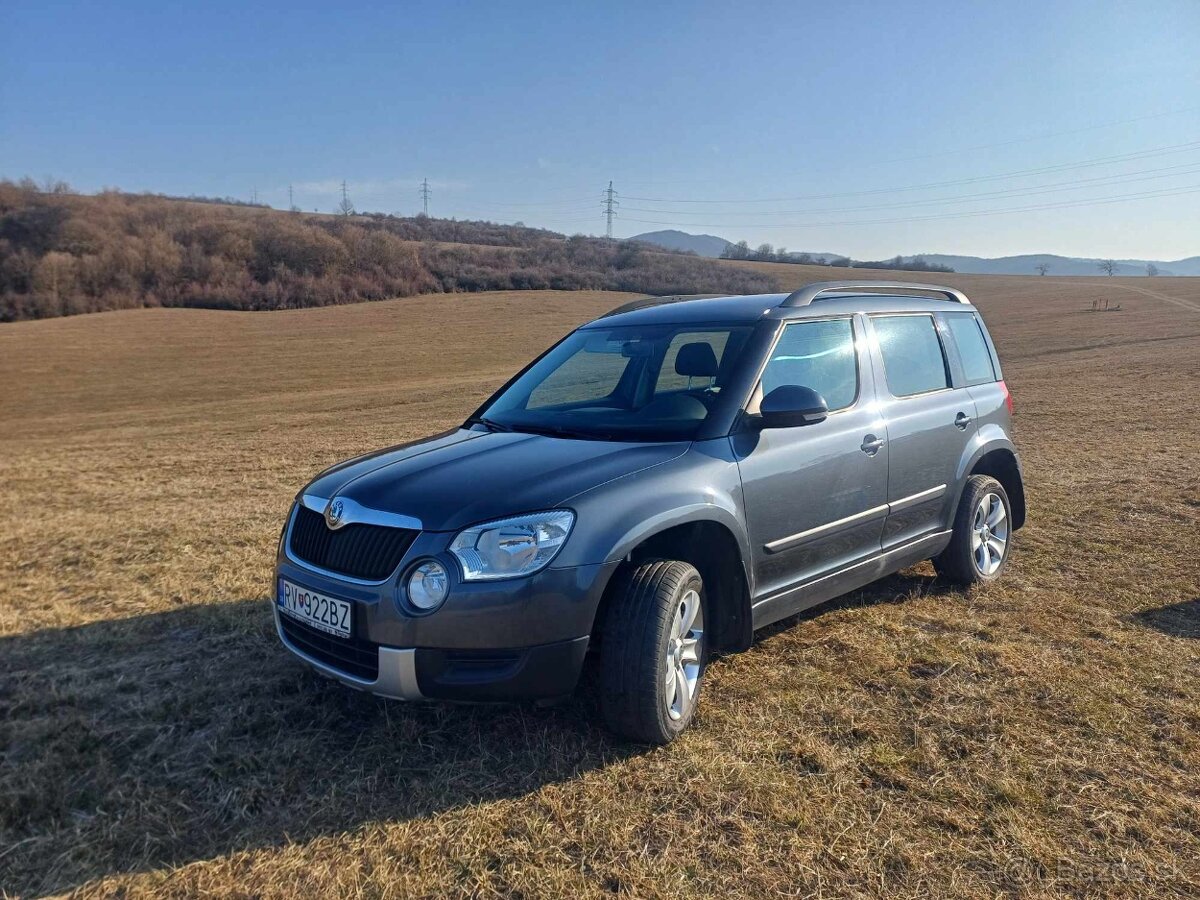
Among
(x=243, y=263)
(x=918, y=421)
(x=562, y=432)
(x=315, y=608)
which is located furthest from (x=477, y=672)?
(x=243, y=263)

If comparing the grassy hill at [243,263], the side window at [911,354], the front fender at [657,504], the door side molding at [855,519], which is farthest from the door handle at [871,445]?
the grassy hill at [243,263]

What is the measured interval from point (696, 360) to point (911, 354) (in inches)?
57.1

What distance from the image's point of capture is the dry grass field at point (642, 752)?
269 cm

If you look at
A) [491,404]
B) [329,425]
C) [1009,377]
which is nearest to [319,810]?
[491,404]

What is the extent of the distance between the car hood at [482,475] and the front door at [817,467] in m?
0.48

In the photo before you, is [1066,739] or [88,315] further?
[88,315]

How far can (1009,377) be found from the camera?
22.5m

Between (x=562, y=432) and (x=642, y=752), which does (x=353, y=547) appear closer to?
(x=562, y=432)

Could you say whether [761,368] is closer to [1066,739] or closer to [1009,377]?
[1066,739]

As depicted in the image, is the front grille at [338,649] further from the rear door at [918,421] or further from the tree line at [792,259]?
the tree line at [792,259]

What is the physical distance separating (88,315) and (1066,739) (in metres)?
56.6

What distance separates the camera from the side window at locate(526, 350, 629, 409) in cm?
455

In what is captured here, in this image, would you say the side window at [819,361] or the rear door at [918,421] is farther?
the rear door at [918,421]

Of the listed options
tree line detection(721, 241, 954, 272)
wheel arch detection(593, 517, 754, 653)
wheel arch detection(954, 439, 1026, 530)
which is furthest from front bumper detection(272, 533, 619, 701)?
tree line detection(721, 241, 954, 272)
